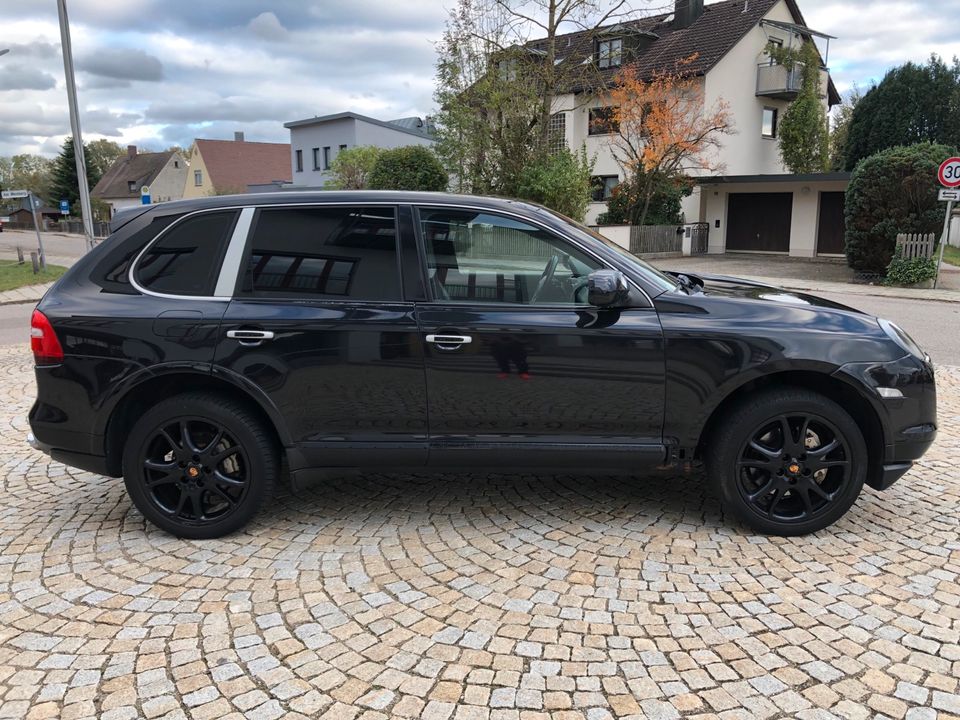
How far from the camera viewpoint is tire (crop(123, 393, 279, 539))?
12.4ft

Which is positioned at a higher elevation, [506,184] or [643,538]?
[506,184]

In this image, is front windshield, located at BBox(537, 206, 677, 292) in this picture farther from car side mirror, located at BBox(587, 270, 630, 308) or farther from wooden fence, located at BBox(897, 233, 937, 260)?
wooden fence, located at BBox(897, 233, 937, 260)

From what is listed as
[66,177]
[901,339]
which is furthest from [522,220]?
[66,177]

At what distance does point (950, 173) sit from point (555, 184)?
9209 millimetres

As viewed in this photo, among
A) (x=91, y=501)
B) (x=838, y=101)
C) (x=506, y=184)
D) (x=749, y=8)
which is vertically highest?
(x=749, y=8)

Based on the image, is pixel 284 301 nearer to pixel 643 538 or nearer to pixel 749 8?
pixel 643 538

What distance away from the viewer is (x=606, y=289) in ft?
11.6

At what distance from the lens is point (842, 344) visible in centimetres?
368

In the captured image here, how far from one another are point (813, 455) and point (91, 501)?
4208mm

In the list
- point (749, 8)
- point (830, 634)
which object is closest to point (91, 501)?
point (830, 634)

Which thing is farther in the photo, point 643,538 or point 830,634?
point 643,538

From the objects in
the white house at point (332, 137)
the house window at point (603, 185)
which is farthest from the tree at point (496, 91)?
the white house at point (332, 137)

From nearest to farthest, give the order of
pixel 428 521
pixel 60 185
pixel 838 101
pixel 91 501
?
pixel 428 521 < pixel 91 501 < pixel 838 101 < pixel 60 185

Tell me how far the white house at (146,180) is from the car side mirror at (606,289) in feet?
263
